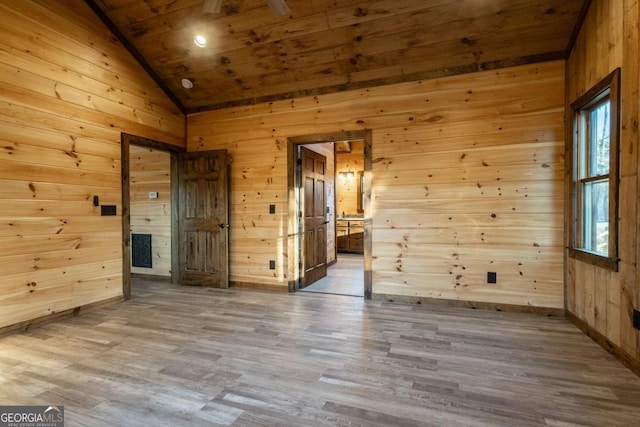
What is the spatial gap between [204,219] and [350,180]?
4989 mm

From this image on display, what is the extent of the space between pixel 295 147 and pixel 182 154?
1848mm

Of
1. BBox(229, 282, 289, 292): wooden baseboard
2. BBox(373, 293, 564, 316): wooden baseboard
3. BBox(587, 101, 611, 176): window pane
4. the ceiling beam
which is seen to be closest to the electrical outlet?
BBox(373, 293, 564, 316): wooden baseboard

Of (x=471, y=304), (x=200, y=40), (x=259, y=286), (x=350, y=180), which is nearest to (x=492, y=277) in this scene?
(x=471, y=304)

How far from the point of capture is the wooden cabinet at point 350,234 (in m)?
8.34

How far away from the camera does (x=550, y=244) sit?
3.48 meters

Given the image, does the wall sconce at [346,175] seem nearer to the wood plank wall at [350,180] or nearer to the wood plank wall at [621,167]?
the wood plank wall at [350,180]

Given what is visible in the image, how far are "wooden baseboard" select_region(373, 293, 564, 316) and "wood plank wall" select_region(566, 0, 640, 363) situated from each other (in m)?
0.44

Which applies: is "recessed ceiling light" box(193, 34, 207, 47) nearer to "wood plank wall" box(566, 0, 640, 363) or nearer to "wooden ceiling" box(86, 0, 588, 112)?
"wooden ceiling" box(86, 0, 588, 112)

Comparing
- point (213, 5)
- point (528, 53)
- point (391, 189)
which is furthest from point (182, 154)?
point (528, 53)

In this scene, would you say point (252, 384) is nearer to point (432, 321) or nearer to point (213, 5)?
point (432, 321)

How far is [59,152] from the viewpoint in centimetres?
344

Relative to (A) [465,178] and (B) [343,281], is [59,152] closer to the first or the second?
(B) [343,281]

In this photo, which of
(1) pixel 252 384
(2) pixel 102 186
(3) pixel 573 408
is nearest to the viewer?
(3) pixel 573 408

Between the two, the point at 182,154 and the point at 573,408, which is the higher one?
the point at 182,154
